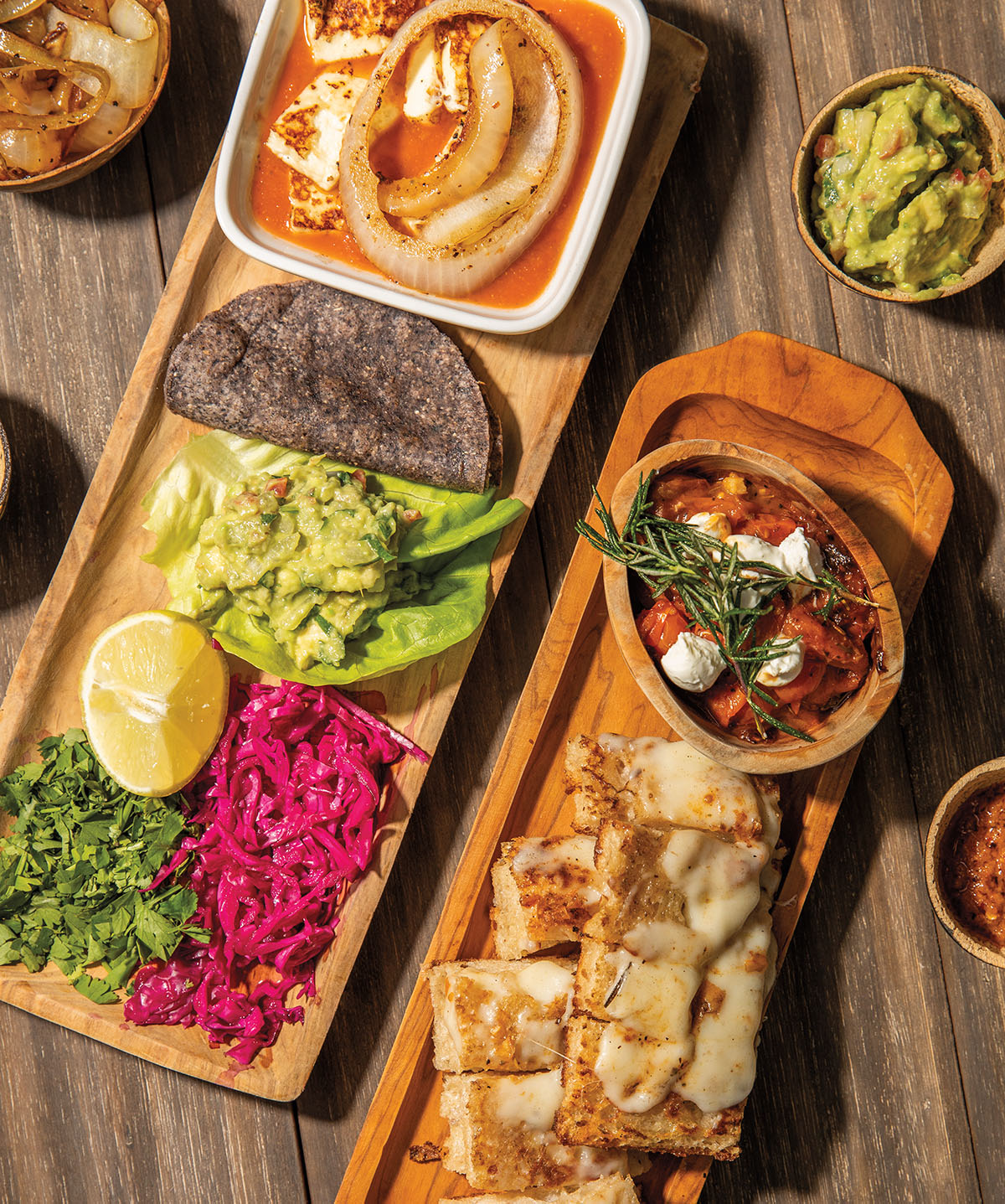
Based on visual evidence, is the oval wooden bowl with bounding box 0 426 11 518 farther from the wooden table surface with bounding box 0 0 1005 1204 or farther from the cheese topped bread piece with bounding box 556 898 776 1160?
the cheese topped bread piece with bounding box 556 898 776 1160

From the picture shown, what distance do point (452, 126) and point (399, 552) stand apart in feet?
4.54

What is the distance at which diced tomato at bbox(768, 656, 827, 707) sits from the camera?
2518 mm

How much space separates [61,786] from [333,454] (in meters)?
1.49

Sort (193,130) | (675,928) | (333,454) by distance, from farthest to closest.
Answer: (193,130) < (333,454) < (675,928)

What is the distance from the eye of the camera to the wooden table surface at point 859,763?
3295 mm

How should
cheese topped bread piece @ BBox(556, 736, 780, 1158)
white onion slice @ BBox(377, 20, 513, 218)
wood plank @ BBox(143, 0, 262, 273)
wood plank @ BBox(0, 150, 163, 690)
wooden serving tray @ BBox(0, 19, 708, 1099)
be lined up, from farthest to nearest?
wood plank @ BBox(0, 150, 163, 690)
wood plank @ BBox(143, 0, 262, 273)
wooden serving tray @ BBox(0, 19, 708, 1099)
white onion slice @ BBox(377, 20, 513, 218)
cheese topped bread piece @ BBox(556, 736, 780, 1158)

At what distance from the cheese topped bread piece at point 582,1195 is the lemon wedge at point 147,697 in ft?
5.50

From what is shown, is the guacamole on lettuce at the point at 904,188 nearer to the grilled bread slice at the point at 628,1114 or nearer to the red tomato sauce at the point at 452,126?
the red tomato sauce at the point at 452,126

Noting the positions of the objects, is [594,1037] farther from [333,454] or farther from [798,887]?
[333,454]

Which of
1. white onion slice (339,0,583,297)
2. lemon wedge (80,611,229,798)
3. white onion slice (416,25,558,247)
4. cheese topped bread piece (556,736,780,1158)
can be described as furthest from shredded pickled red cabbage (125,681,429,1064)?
white onion slice (416,25,558,247)

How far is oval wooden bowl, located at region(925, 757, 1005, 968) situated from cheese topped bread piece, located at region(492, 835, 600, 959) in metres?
1.12

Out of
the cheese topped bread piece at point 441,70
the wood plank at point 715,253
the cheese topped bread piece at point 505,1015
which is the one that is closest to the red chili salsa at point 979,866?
the cheese topped bread piece at point 505,1015

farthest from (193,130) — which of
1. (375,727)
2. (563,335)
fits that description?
(375,727)

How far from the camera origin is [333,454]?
304cm
